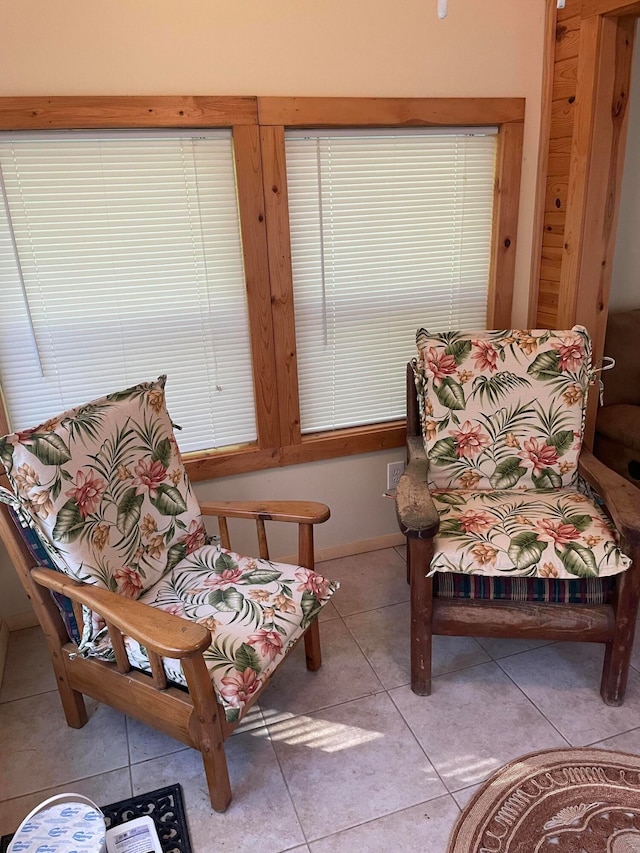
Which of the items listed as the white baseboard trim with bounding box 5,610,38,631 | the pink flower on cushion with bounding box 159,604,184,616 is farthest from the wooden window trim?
the white baseboard trim with bounding box 5,610,38,631

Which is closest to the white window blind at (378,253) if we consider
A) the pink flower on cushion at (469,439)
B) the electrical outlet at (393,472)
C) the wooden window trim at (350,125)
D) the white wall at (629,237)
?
the wooden window trim at (350,125)

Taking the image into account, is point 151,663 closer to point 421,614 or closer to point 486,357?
point 421,614

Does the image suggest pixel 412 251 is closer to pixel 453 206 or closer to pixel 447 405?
pixel 453 206

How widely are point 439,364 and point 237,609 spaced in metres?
1.09

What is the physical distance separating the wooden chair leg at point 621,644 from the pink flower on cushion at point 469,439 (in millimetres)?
620

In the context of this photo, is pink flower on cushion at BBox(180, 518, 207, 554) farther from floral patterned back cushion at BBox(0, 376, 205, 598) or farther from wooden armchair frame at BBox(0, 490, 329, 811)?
wooden armchair frame at BBox(0, 490, 329, 811)

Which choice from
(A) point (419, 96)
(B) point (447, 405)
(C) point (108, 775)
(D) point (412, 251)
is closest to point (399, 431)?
(B) point (447, 405)

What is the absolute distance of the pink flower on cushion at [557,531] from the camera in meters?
1.81

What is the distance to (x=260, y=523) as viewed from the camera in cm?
193

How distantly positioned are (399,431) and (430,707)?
42.6 inches

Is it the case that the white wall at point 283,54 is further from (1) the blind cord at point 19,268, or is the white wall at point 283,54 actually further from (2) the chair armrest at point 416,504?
(2) the chair armrest at point 416,504

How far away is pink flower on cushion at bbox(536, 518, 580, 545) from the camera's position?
1.81 metres

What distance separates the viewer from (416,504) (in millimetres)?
1832

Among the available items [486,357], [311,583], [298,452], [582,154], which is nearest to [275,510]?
[311,583]
